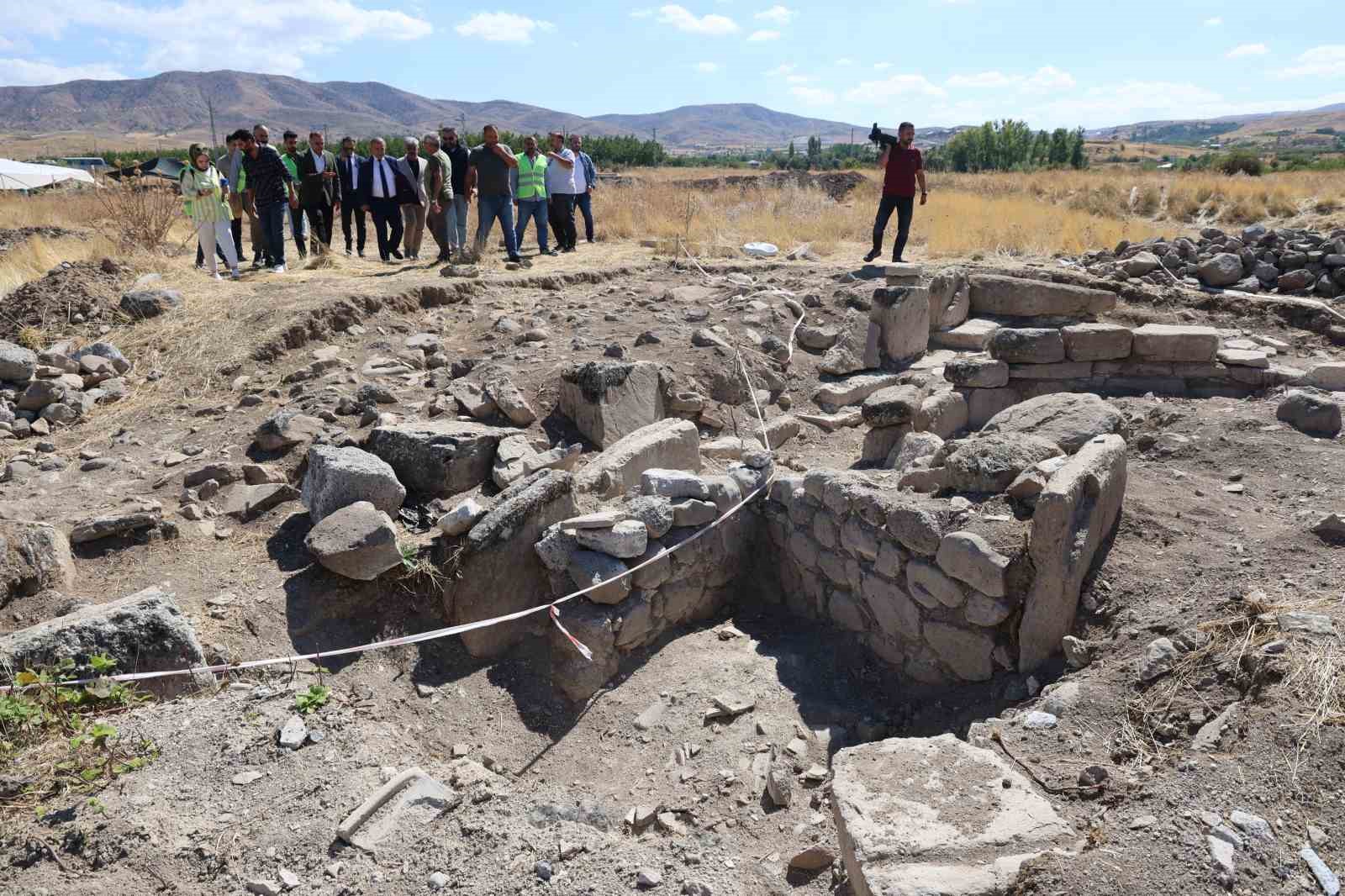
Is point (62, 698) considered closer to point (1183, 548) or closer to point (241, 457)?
point (241, 457)

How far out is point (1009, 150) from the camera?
126 ft

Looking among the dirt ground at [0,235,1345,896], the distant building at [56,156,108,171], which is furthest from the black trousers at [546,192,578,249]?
the distant building at [56,156,108,171]

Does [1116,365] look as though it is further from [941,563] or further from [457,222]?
[457,222]

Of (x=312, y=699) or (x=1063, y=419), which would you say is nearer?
(x=312, y=699)

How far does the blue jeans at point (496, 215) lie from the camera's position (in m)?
10.4

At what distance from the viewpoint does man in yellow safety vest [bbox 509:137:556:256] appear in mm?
10586

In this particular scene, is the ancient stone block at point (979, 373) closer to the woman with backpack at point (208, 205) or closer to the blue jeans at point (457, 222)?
the blue jeans at point (457, 222)

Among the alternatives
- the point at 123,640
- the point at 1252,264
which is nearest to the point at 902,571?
the point at 123,640

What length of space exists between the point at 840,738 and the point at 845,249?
9457 millimetres

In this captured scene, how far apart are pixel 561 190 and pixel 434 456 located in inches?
278

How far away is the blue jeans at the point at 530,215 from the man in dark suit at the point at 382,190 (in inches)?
51.1

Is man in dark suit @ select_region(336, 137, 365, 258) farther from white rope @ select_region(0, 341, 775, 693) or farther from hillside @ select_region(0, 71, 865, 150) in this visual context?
hillside @ select_region(0, 71, 865, 150)

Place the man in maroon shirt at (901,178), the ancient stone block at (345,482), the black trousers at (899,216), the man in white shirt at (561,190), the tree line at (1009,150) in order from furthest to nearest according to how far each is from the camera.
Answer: the tree line at (1009,150) < the man in white shirt at (561,190) < the black trousers at (899,216) < the man in maroon shirt at (901,178) < the ancient stone block at (345,482)

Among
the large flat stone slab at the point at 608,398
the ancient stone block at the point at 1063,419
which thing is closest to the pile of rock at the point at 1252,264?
the ancient stone block at the point at 1063,419
